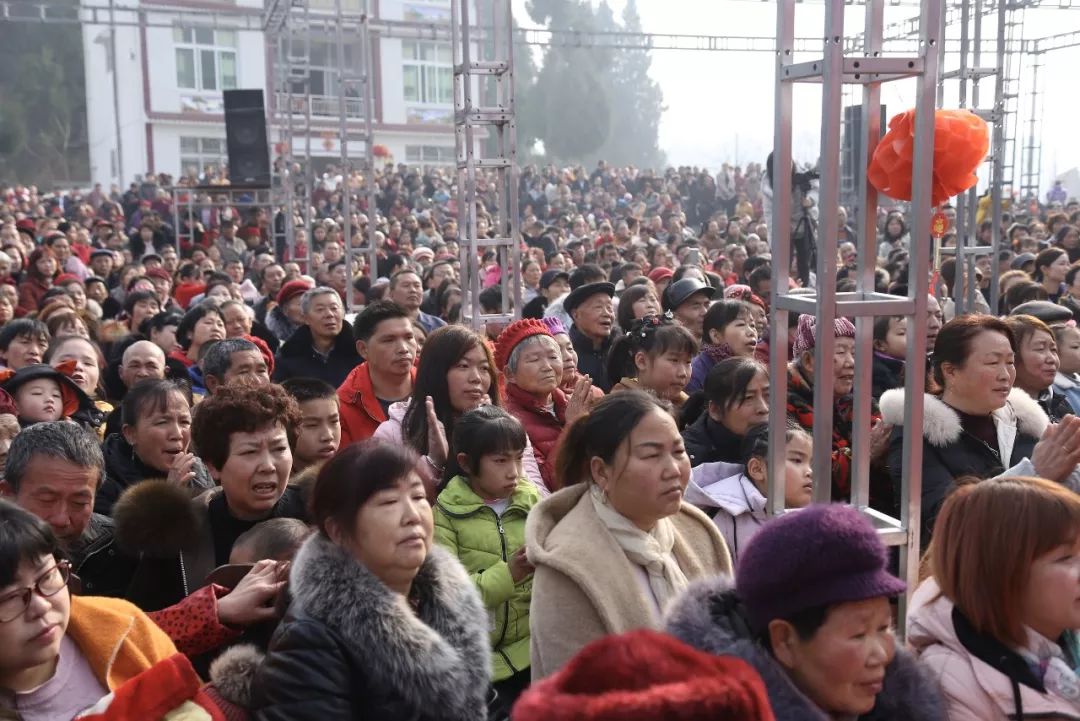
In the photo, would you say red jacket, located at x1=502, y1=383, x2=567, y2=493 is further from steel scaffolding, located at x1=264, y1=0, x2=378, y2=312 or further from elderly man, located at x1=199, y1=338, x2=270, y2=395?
steel scaffolding, located at x1=264, y1=0, x2=378, y2=312

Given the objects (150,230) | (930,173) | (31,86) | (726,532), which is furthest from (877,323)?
(31,86)

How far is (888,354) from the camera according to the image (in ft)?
16.4

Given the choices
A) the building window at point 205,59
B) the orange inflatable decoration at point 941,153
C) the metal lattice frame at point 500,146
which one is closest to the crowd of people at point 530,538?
the orange inflatable decoration at point 941,153

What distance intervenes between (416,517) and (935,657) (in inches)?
43.2

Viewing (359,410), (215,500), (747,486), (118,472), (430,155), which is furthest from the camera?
(430,155)

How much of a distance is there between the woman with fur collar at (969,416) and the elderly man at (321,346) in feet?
10.9

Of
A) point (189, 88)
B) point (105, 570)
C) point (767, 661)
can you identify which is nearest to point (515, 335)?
point (105, 570)

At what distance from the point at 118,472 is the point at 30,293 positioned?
6947 mm

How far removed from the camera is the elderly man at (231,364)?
4.87 metres

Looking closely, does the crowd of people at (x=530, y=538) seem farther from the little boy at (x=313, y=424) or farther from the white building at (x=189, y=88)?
the white building at (x=189, y=88)

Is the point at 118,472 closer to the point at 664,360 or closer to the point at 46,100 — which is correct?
the point at 664,360

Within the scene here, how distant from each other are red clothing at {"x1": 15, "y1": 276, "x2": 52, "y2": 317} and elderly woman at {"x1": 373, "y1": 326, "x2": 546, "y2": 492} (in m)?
6.66

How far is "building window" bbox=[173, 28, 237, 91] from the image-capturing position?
37.0 m

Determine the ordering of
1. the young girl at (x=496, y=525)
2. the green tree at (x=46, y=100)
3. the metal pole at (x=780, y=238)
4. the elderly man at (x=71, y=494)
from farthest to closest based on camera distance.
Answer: the green tree at (x=46, y=100) < the young girl at (x=496, y=525) < the elderly man at (x=71, y=494) < the metal pole at (x=780, y=238)
